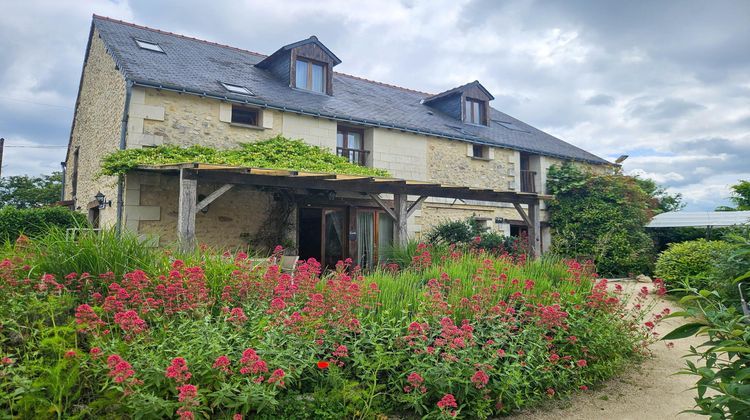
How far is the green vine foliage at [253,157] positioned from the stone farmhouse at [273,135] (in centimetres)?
26

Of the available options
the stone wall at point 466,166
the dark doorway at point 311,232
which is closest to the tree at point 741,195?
the stone wall at point 466,166

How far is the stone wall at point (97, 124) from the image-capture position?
8891 mm

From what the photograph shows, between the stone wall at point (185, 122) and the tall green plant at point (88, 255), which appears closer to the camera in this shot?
the tall green plant at point (88, 255)

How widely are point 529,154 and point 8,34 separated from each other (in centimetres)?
1342

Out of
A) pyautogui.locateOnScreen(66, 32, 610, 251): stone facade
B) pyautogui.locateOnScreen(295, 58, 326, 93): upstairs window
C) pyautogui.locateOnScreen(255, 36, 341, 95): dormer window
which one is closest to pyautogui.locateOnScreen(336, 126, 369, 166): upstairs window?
pyautogui.locateOnScreen(66, 32, 610, 251): stone facade

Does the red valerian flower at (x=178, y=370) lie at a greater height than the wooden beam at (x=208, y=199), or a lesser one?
lesser

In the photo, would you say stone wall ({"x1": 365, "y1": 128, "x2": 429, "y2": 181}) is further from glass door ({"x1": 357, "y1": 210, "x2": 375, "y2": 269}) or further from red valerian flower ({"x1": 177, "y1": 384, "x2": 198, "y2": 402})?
red valerian flower ({"x1": 177, "y1": 384, "x2": 198, "y2": 402})

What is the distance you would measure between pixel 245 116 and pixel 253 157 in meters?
1.50

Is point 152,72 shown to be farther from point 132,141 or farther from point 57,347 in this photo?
point 57,347

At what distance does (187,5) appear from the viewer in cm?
596

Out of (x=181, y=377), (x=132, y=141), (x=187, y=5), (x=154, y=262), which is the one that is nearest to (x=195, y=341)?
(x=181, y=377)

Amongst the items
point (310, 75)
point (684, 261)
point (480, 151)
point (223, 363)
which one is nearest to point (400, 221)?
point (310, 75)

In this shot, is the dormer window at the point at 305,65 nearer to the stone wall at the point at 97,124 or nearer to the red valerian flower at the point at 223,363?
the stone wall at the point at 97,124

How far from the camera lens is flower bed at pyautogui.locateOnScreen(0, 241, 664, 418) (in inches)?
94.3
